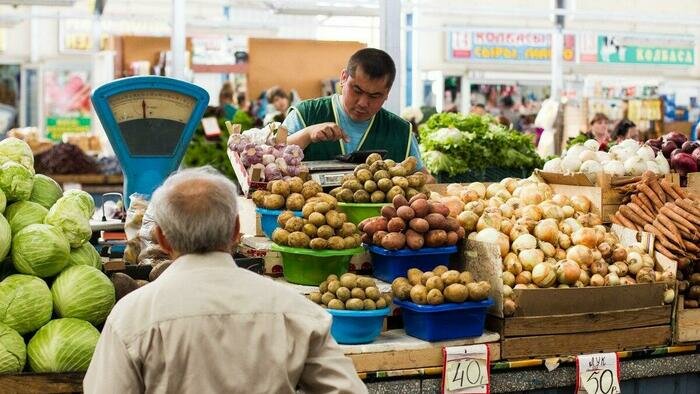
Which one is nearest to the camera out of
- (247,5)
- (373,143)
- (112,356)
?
(112,356)

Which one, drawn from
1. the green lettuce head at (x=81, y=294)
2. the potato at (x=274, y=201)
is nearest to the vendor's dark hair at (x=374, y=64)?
the potato at (x=274, y=201)

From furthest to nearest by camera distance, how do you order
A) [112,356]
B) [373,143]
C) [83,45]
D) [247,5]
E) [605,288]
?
[83,45]
[247,5]
[373,143]
[605,288]
[112,356]

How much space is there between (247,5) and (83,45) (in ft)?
26.3

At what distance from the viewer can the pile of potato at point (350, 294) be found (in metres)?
3.29

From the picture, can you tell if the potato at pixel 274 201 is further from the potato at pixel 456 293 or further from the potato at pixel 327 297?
the potato at pixel 456 293

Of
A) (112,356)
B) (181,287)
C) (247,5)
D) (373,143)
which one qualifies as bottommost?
(112,356)

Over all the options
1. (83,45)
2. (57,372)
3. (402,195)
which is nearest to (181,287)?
(57,372)

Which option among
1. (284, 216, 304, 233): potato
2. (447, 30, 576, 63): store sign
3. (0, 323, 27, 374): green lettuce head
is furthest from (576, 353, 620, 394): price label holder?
(447, 30, 576, 63): store sign

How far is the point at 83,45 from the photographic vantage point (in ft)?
63.1

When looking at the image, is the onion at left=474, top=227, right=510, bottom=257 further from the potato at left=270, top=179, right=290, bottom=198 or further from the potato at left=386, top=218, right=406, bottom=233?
the potato at left=270, top=179, right=290, bottom=198

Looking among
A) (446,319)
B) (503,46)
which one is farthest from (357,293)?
(503,46)

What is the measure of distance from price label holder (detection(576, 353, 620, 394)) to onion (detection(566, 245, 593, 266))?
1.14 ft

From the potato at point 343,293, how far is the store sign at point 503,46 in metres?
15.1

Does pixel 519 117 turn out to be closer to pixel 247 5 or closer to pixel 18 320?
pixel 247 5
